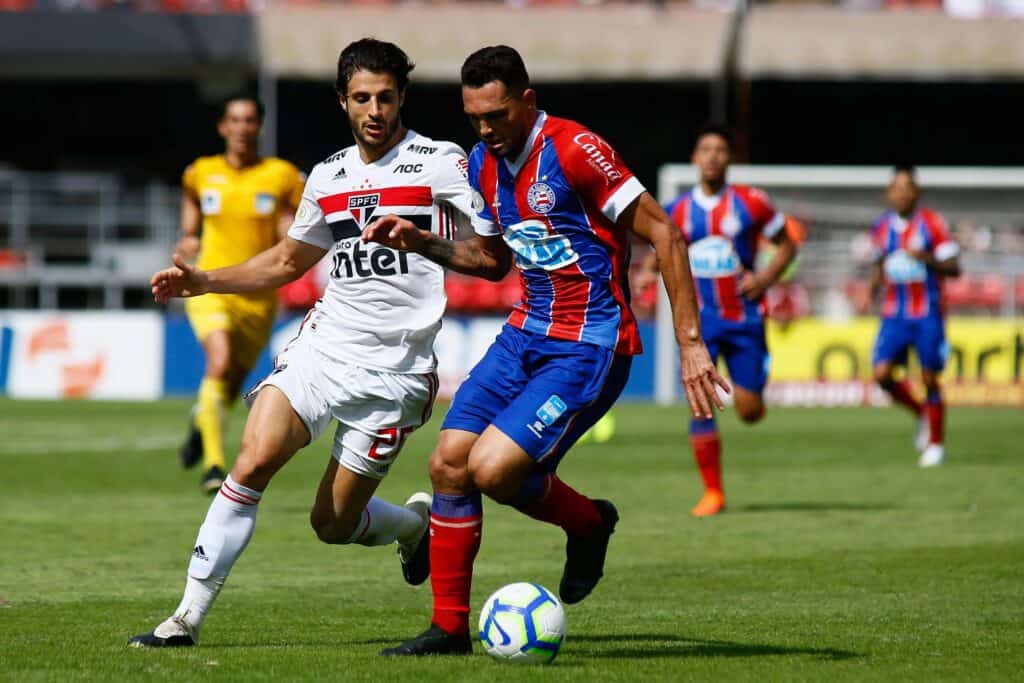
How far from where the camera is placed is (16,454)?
15508 millimetres

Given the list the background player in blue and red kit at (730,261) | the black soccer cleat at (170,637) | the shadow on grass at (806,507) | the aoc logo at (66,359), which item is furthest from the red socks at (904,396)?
the aoc logo at (66,359)

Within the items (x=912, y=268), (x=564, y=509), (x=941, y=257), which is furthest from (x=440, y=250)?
(x=912, y=268)

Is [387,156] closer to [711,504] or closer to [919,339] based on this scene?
[711,504]

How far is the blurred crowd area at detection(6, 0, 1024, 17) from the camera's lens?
32906 mm

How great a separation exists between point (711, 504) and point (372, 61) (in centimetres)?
558

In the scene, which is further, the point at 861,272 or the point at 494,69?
the point at 861,272

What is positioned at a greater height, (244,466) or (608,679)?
(244,466)

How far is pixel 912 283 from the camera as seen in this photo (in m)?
16.0

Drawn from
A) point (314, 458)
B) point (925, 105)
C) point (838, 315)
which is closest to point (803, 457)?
point (314, 458)

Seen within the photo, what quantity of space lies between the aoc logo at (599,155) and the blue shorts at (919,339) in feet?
33.4

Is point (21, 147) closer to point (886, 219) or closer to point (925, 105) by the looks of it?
point (925, 105)

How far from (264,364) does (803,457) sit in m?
10.8

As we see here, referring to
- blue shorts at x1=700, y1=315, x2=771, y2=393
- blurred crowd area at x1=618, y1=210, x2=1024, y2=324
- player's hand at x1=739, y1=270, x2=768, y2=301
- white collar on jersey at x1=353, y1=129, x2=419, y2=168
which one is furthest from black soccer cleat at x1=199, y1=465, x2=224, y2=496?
blurred crowd area at x1=618, y1=210, x2=1024, y2=324

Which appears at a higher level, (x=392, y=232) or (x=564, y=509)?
(x=392, y=232)
